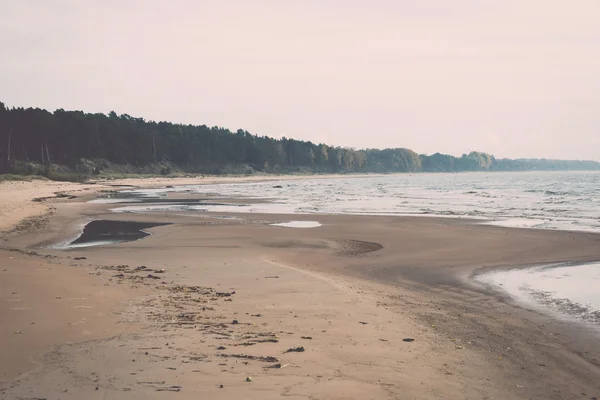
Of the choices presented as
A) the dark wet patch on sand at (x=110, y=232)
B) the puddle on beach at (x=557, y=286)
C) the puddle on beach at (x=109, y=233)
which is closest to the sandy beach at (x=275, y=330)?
the puddle on beach at (x=557, y=286)

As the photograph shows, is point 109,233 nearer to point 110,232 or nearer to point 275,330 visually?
point 110,232

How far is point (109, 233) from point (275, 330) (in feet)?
57.9

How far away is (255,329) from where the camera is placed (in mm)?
8617

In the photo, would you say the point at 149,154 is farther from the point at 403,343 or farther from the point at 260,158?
the point at 403,343

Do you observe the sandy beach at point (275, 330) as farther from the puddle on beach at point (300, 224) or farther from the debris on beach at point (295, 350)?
the puddle on beach at point (300, 224)

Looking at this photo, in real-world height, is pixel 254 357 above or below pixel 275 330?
above

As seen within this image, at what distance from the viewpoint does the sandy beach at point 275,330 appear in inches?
249

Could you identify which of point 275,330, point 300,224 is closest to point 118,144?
point 300,224

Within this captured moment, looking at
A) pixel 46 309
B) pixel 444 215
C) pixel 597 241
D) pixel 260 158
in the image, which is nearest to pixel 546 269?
pixel 597 241

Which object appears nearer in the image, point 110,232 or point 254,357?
point 254,357

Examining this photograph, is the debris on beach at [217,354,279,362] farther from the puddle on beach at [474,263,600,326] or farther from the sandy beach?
Result: the puddle on beach at [474,263,600,326]

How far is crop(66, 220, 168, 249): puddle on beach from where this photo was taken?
21.2 meters

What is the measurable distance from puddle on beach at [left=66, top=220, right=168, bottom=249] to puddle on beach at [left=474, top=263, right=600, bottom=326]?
1417cm

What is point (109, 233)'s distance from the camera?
24.3 metres
